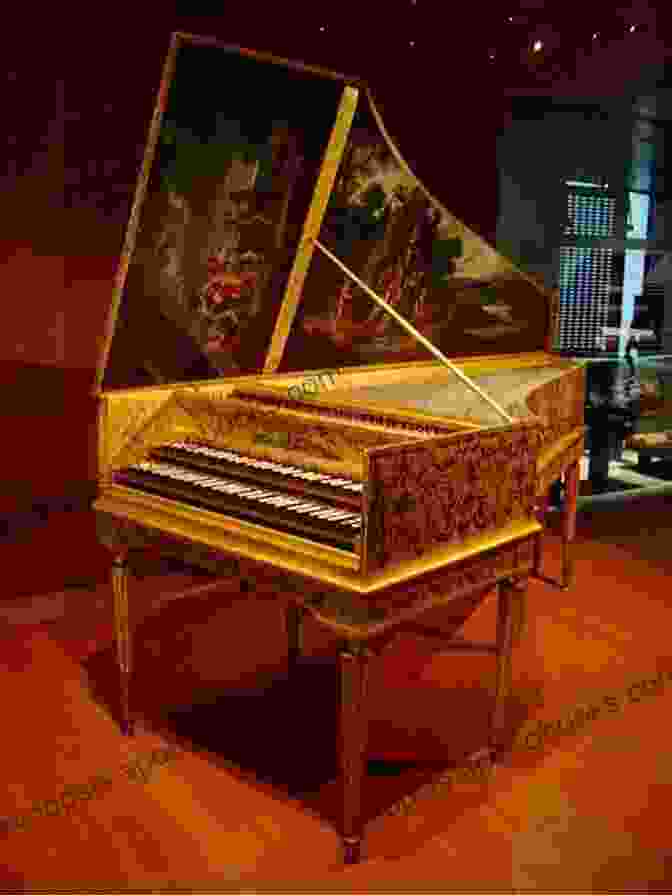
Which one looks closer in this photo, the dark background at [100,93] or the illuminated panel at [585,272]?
the dark background at [100,93]

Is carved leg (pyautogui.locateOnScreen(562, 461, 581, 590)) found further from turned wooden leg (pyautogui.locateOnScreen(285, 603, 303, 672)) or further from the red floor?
turned wooden leg (pyautogui.locateOnScreen(285, 603, 303, 672))

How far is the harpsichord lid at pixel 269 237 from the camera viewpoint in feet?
9.26

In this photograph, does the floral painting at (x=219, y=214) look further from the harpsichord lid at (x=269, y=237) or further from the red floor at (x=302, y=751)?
the red floor at (x=302, y=751)

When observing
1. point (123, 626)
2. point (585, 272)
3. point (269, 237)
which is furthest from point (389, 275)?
point (585, 272)

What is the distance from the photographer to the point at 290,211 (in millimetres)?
3295

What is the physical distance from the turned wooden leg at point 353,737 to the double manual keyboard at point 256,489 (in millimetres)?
266

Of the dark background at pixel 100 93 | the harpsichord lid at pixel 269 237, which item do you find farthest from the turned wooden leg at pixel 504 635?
the dark background at pixel 100 93

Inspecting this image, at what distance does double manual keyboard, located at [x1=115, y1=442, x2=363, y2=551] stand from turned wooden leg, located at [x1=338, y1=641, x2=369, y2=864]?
0.27 meters

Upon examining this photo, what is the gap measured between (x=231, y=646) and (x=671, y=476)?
14.5 feet

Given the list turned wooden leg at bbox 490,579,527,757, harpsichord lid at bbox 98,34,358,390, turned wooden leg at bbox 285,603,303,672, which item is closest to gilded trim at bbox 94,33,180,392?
harpsichord lid at bbox 98,34,358,390

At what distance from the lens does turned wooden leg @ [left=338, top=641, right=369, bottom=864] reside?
2.19m

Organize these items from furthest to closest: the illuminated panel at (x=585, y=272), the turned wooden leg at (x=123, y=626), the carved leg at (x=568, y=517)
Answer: the illuminated panel at (x=585, y=272) → the carved leg at (x=568, y=517) → the turned wooden leg at (x=123, y=626)

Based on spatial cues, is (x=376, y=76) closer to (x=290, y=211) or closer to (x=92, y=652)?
(x=290, y=211)

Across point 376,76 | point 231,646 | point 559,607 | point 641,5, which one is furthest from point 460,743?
point 641,5
